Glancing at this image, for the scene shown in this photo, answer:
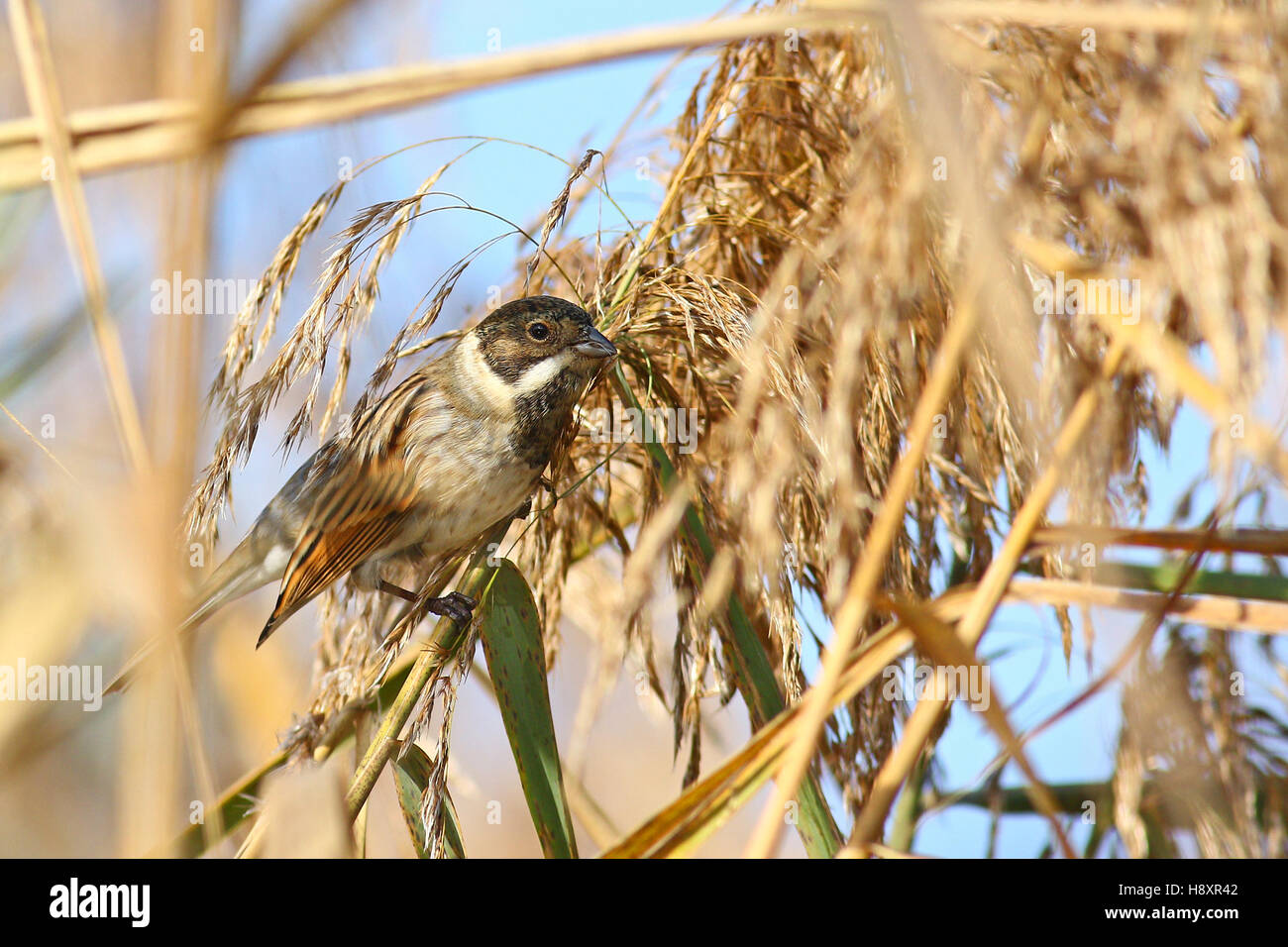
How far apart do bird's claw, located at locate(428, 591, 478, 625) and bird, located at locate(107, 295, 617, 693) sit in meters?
0.46

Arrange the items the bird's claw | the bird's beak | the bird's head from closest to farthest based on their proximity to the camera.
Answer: the bird's claw
the bird's beak
the bird's head

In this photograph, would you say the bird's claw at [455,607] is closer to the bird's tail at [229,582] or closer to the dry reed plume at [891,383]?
the dry reed plume at [891,383]

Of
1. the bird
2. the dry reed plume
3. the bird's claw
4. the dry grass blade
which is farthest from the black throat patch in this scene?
the dry grass blade

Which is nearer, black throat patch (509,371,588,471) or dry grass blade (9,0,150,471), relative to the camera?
dry grass blade (9,0,150,471)

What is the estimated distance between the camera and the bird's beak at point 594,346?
185 centimetres

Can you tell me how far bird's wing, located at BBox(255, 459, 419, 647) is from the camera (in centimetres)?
230

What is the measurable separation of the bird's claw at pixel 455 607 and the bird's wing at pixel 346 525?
502mm

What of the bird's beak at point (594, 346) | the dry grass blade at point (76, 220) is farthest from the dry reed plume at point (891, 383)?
the dry grass blade at point (76, 220)

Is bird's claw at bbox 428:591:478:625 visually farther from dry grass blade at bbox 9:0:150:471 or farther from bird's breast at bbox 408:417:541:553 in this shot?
dry grass blade at bbox 9:0:150:471

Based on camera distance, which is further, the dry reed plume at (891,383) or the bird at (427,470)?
the bird at (427,470)

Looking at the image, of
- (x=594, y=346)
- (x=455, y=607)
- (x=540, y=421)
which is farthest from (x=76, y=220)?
(x=540, y=421)

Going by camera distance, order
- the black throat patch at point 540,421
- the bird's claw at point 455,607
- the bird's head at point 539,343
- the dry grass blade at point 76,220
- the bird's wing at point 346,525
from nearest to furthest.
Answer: the dry grass blade at point 76,220
the bird's claw at point 455,607
the bird's head at point 539,343
the bird's wing at point 346,525
the black throat patch at point 540,421

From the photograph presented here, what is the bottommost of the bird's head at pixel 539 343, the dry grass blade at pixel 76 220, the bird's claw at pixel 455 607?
the bird's claw at pixel 455 607
